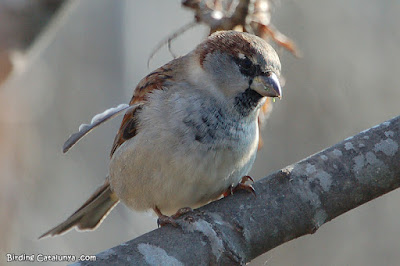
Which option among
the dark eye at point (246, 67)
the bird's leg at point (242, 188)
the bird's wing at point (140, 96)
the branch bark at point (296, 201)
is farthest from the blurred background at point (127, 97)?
the branch bark at point (296, 201)

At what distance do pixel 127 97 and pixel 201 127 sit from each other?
4225mm

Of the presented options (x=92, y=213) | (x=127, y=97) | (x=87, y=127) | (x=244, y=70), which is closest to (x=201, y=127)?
(x=244, y=70)

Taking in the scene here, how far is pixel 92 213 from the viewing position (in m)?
3.39

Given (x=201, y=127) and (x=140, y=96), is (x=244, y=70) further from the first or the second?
(x=140, y=96)

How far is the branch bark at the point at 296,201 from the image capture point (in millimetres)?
2287

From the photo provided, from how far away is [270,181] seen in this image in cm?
244

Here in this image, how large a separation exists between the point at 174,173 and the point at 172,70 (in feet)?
1.74

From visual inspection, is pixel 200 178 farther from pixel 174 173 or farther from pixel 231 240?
pixel 231 240

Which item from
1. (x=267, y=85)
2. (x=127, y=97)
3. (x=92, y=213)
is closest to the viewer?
(x=267, y=85)

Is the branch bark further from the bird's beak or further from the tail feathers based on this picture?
the tail feathers

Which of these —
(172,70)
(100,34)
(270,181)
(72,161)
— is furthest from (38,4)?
(100,34)

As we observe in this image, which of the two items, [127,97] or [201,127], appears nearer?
[201,127]

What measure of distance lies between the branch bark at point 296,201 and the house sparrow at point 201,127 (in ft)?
0.59

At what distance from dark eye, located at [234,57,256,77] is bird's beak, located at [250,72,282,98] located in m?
0.03
